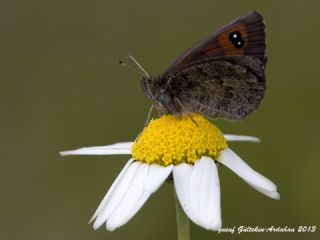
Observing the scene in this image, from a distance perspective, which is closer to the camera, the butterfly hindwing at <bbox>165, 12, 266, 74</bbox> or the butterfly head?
the butterfly hindwing at <bbox>165, 12, 266, 74</bbox>

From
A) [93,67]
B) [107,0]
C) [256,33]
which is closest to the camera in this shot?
[256,33]

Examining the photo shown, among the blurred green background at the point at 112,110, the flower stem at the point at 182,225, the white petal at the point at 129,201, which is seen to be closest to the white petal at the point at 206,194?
the flower stem at the point at 182,225

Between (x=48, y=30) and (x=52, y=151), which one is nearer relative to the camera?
(x=52, y=151)

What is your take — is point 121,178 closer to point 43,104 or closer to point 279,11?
point 43,104

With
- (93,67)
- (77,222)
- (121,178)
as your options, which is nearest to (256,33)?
(121,178)

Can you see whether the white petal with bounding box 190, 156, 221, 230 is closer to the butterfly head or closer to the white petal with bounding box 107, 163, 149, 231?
the white petal with bounding box 107, 163, 149, 231

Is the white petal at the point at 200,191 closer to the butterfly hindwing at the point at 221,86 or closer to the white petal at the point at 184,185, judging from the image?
the white petal at the point at 184,185

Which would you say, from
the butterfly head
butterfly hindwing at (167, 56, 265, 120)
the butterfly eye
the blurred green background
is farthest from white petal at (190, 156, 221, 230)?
the blurred green background
